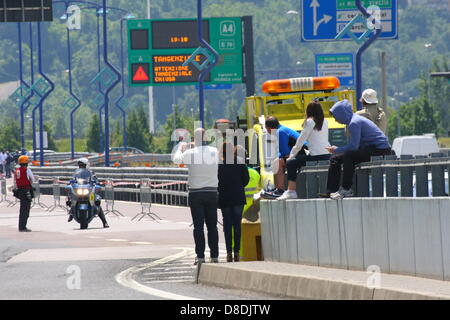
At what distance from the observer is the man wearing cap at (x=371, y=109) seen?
1669cm

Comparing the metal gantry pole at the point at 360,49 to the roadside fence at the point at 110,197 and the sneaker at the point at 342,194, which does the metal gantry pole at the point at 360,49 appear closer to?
the roadside fence at the point at 110,197

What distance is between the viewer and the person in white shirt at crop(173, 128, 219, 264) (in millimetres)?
16531

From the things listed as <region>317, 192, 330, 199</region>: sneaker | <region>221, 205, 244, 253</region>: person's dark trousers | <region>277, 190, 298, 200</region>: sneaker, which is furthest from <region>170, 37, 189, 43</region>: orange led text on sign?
<region>317, 192, 330, 199</region>: sneaker

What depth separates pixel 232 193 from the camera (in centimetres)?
1711

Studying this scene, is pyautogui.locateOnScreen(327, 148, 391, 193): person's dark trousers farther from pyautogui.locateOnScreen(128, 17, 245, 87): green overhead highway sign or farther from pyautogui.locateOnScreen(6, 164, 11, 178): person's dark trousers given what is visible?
pyautogui.locateOnScreen(6, 164, 11, 178): person's dark trousers

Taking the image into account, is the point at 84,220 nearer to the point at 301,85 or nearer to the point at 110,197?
the point at 301,85

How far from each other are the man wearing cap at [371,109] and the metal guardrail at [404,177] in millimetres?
2064

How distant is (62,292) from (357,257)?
3.02m

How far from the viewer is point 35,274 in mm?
17281

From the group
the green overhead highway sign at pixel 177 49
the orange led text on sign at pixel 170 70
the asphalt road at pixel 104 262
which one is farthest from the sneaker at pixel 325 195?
the orange led text on sign at pixel 170 70

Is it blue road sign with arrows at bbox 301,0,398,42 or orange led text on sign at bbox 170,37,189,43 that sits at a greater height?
orange led text on sign at bbox 170,37,189,43

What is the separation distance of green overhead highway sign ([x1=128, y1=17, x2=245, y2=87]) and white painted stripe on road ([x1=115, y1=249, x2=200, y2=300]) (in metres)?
30.8

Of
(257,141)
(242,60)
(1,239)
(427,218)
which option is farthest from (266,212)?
(242,60)

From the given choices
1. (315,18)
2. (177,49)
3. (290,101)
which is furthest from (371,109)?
(177,49)
